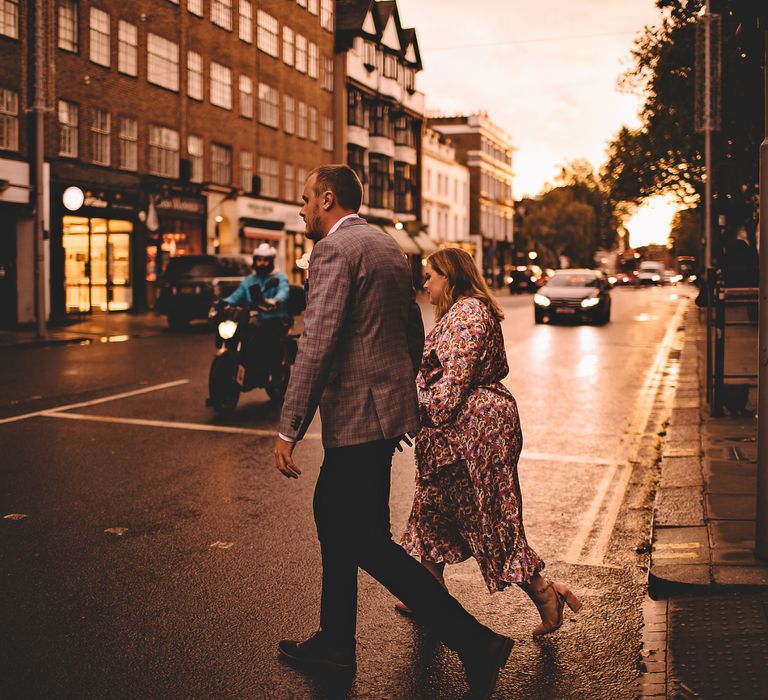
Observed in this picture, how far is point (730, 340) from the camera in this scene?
577 inches

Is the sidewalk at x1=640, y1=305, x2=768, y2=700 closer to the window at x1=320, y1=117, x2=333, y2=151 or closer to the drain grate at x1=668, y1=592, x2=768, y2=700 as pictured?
the drain grate at x1=668, y1=592, x2=768, y2=700

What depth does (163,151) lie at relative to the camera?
112 feet

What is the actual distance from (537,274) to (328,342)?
7014 centimetres

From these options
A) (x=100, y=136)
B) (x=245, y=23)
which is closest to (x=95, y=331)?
(x=100, y=136)

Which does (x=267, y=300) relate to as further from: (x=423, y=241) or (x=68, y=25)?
(x=423, y=241)

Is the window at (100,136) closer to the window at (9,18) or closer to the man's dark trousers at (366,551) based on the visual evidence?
the window at (9,18)

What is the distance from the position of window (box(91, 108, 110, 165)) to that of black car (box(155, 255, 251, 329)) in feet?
21.8

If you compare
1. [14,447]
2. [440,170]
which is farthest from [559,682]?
[440,170]

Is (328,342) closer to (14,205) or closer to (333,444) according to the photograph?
(333,444)

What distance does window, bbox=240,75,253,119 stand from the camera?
39.9 metres

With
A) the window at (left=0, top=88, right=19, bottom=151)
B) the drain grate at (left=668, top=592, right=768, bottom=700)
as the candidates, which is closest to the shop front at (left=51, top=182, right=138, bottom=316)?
the window at (left=0, top=88, right=19, bottom=151)

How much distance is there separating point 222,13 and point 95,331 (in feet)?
61.5

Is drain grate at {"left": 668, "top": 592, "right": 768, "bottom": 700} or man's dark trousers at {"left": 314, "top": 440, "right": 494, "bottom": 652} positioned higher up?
man's dark trousers at {"left": 314, "top": 440, "right": 494, "bottom": 652}

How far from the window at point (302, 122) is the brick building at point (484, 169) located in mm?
36721
